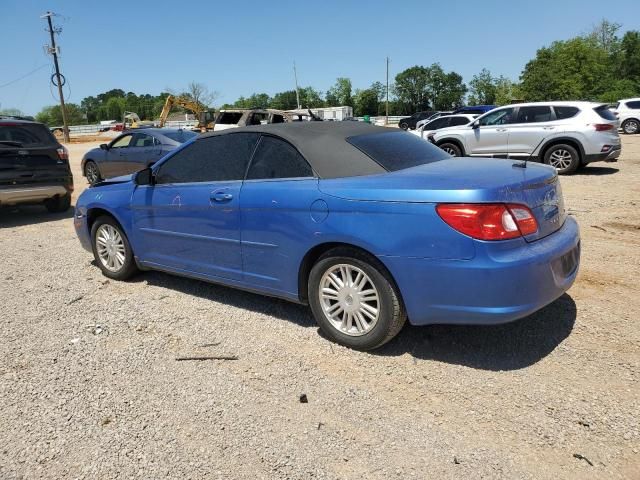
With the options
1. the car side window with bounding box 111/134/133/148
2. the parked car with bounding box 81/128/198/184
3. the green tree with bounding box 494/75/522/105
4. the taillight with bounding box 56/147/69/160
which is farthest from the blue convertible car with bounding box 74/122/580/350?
the green tree with bounding box 494/75/522/105

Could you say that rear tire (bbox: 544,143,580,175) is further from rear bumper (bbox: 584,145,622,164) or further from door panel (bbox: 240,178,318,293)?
door panel (bbox: 240,178,318,293)

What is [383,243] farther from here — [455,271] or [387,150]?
[387,150]

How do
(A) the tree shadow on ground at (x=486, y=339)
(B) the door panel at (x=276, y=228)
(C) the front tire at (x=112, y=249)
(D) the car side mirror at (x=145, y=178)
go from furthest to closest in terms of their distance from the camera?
(C) the front tire at (x=112, y=249)
(D) the car side mirror at (x=145, y=178)
(B) the door panel at (x=276, y=228)
(A) the tree shadow on ground at (x=486, y=339)

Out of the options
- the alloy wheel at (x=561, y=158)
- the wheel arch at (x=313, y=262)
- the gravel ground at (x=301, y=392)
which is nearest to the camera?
the gravel ground at (x=301, y=392)

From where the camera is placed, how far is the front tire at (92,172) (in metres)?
13.7

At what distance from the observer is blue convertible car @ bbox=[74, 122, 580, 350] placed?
9.93 feet

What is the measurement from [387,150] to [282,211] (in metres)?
0.96

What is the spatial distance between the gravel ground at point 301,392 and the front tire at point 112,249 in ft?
1.58

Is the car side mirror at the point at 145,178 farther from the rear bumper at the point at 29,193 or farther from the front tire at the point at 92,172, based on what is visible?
the front tire at the point at 92,172

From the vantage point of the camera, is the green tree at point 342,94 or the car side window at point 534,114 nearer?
the car side window at point 534,114

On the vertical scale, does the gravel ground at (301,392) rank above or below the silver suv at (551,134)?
below

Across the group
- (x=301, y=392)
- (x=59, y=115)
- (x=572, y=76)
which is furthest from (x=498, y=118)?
(x=59, y=115)

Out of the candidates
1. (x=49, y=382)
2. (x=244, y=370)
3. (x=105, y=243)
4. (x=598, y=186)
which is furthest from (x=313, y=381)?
(x=598, y=186)

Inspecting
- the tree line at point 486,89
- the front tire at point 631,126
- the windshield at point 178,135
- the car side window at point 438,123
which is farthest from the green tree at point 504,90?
the windshield at point 178,135
